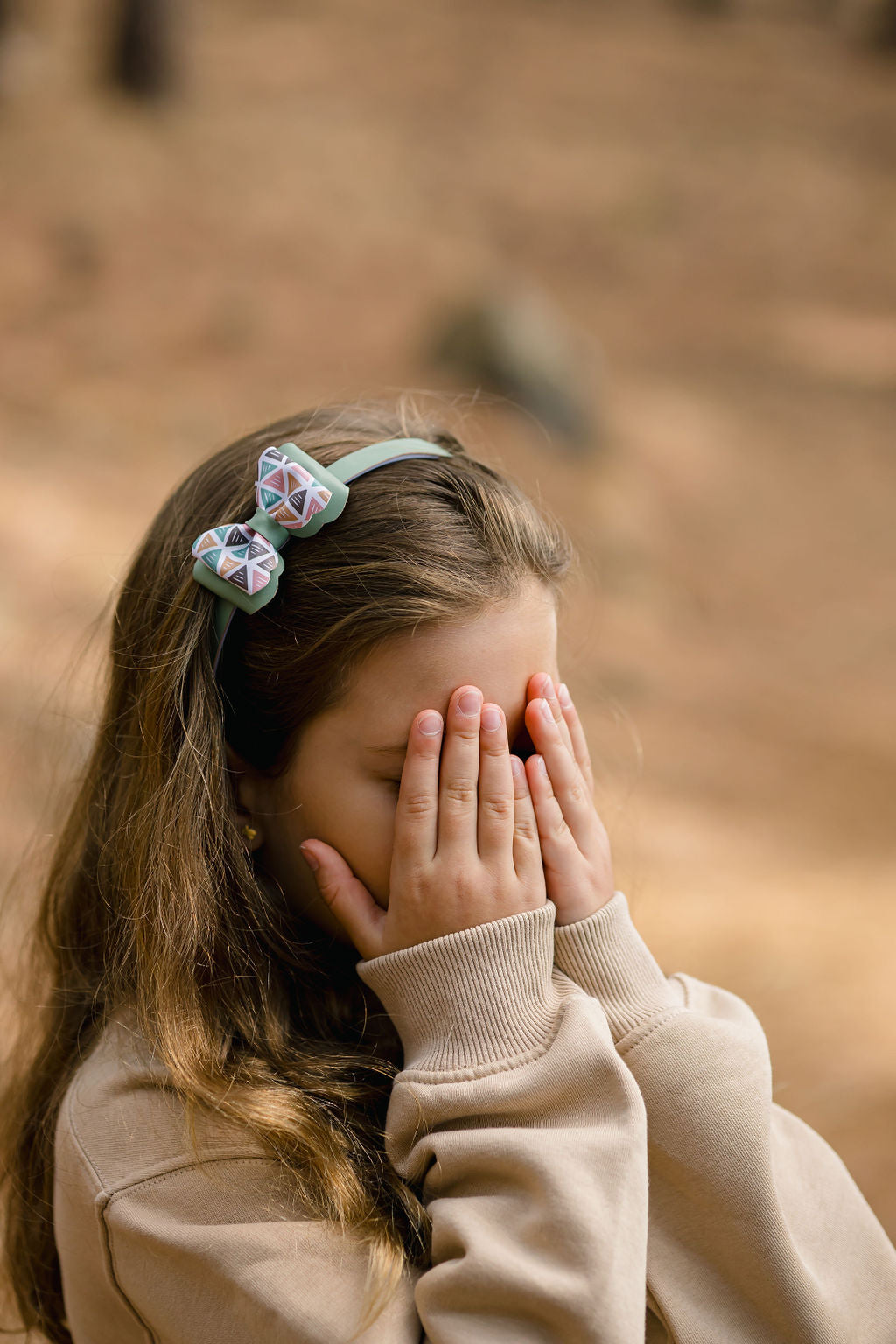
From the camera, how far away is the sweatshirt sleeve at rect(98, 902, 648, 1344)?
1.42m

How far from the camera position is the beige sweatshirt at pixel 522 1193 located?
1441mm

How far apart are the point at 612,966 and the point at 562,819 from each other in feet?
0.77

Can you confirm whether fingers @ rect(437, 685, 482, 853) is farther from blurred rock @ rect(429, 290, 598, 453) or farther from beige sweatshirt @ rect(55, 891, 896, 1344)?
blurred rock @ rect(429, 290, 598, 453)

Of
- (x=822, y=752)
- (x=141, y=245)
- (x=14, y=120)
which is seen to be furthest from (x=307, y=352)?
(x=822, y=752)

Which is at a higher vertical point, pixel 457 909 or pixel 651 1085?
pixel 457 909

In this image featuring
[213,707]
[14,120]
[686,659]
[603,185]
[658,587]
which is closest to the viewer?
[213,707]

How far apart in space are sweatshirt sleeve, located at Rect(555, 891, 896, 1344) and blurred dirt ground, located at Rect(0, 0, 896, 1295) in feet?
4.06

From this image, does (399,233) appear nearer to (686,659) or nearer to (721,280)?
(721,280)

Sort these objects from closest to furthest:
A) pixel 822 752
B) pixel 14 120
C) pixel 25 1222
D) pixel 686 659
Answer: pixel 25 1222
pixel 822 752
pixel 686 659
pixel 14 120

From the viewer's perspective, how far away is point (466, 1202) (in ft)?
4.95

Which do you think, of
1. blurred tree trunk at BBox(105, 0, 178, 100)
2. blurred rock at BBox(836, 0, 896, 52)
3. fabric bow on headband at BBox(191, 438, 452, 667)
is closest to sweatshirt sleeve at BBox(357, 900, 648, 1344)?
fabric bow on headband at BBox(191, 438, 452, 667)

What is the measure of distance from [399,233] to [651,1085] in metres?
14.1

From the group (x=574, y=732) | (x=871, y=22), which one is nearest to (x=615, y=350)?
(x=871, y=22)

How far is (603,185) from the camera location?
16.1 meters
